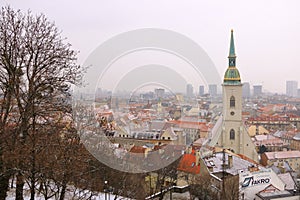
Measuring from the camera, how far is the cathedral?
19.6 metres

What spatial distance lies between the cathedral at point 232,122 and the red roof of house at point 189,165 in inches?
293

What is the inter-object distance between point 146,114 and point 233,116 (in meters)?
10.2

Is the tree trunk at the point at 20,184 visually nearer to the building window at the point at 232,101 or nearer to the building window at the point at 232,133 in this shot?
the building window at the point at 232,133

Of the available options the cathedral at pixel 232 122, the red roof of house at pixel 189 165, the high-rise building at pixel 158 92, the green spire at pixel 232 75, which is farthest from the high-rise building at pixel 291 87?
the high-rise building at pixel 158 92

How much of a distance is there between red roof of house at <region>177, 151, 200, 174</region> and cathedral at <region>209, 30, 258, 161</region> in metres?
7.45

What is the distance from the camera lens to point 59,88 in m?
6.58

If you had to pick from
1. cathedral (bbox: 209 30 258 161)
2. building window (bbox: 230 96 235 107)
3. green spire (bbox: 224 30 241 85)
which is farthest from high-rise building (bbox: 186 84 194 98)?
building window (bbox: 230 96 235 107)

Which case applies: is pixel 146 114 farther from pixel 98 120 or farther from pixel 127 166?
pixel 98 120

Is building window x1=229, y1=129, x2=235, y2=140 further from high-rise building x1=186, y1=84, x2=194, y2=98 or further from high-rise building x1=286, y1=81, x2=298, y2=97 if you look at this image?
high-rise building x1=286, y1=81, x2=298, y2=97

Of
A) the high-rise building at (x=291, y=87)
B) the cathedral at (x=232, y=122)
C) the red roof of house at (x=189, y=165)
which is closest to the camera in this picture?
the red roof of house at (x=189, y=165)

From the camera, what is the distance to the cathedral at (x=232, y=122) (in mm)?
19641

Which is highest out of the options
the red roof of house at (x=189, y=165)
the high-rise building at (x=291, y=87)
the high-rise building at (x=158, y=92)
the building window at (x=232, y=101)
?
the high-rise building at (x=291, y=87)

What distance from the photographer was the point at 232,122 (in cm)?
2034

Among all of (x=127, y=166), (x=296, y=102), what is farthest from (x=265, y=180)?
(x=296, y=102)
